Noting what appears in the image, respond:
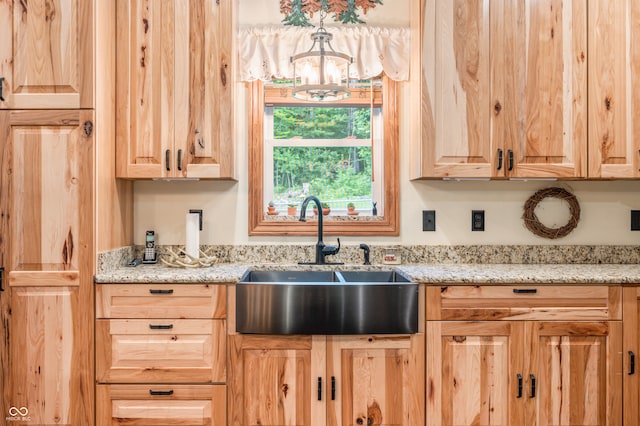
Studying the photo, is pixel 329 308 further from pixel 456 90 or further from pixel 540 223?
pixel 540 223

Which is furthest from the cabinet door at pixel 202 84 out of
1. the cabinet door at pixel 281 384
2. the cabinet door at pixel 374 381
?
the cabinet door at pixel 374 381

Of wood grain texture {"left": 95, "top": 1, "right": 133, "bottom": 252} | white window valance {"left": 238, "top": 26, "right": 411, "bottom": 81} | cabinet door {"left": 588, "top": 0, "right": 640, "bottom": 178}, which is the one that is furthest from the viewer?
white window valance {"left": 238, "top": 26, "right": 411, "bottom": 81}

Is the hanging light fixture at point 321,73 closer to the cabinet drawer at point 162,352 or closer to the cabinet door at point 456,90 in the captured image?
the cabinet door at point 456,90

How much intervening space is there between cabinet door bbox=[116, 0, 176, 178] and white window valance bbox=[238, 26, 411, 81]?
439 millimetres

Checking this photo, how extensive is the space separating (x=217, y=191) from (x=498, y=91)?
155cm

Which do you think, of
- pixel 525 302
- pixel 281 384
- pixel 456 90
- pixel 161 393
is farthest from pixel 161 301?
pixel 456 90

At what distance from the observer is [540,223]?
256 centimetres

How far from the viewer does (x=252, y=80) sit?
8.34 ft

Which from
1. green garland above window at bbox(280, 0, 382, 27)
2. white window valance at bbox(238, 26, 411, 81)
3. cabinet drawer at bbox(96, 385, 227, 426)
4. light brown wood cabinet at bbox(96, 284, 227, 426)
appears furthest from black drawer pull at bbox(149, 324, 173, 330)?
green garland above window at bbox(280, 0, 382, 27)

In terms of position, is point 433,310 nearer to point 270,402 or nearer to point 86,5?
point 270,402

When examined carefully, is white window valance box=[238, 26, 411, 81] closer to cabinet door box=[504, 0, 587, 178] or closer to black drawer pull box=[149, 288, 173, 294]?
cabinet door box=[504, 0, 587, 178]

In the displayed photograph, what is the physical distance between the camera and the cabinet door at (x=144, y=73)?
225 centimetres

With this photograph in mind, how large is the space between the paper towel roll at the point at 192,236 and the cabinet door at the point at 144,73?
0.35m

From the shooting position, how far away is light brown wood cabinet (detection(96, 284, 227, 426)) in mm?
2004
